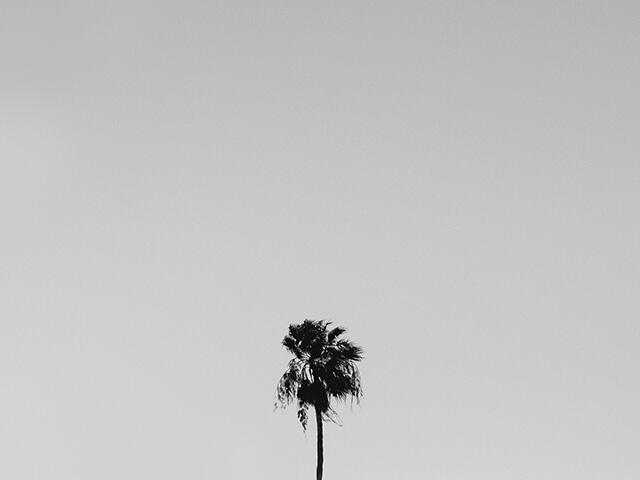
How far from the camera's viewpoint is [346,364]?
207 ft

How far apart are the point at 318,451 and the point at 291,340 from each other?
644 centimetres

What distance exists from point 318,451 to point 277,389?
4.09 meters

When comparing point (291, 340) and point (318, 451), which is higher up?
point (291, 340)

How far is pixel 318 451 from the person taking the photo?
201 ft

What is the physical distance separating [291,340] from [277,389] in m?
2.93

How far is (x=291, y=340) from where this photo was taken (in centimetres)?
6397

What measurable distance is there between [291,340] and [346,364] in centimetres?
342

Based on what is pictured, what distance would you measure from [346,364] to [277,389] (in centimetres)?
400

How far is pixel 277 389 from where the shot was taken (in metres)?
62.8

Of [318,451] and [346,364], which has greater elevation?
[346,364]

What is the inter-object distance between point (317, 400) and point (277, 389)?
2.36 m

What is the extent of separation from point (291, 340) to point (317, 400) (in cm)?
392
